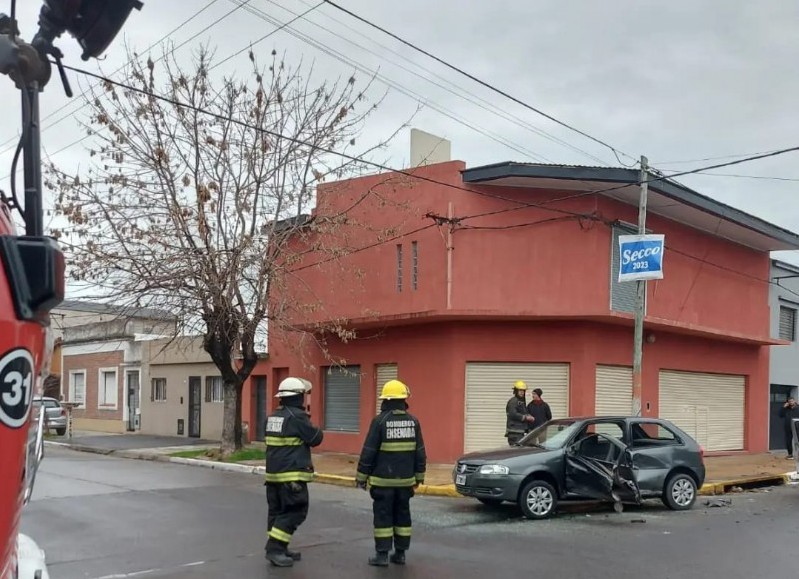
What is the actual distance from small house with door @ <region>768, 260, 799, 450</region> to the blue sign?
11967mm

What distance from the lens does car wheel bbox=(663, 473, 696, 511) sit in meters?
12.4

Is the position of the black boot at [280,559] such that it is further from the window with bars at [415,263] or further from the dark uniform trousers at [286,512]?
the window with bars at [415,263]

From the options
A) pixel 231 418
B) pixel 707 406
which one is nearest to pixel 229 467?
pixel 231 418

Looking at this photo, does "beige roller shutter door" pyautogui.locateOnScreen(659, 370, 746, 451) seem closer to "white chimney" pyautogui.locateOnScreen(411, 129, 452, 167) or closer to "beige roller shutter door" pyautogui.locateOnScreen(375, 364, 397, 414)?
"beige roller shutter door" pyautogui.locateOnScreen(375, 364, 397, 414)

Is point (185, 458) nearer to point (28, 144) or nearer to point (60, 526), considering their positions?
point (60, 526)

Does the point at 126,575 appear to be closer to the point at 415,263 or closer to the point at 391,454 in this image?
the point at 391,454

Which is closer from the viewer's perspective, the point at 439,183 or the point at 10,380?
the point at 10,380

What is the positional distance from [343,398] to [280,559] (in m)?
13.2

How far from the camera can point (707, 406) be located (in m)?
22.8

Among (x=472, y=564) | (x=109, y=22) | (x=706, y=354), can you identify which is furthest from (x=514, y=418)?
(x=109, y=22)

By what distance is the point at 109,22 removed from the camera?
2.85 metres

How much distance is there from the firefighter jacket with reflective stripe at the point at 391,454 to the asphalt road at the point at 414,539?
2.77 feet

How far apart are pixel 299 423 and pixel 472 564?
88.1 inches

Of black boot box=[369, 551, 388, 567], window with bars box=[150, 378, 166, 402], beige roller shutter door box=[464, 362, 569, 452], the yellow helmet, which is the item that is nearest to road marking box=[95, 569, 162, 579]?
black boot box=[369, 551, 388, 567]
